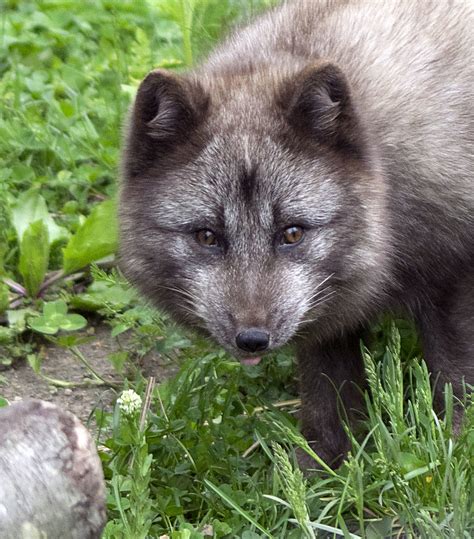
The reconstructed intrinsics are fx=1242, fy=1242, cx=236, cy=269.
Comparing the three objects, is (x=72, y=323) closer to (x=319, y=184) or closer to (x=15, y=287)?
(x=15, y=287)

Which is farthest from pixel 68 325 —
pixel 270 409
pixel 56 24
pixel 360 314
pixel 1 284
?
pixel 56 24

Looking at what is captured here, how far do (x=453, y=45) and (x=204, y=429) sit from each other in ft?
5.83

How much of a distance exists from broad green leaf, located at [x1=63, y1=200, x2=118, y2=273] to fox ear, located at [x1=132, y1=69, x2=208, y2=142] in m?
1.27

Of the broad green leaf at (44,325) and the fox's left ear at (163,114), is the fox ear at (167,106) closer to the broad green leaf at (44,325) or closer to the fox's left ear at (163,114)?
the fox's left ear at (163,114)

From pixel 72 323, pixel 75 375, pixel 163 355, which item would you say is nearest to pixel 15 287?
pixel 72 323

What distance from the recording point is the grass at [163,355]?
4039 mm

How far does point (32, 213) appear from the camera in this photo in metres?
6.16

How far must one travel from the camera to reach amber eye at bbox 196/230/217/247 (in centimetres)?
442

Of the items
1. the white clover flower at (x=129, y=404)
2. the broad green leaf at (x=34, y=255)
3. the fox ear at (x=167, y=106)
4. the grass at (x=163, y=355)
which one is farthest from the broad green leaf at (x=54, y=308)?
the white clover flower at (x=129, y=404)

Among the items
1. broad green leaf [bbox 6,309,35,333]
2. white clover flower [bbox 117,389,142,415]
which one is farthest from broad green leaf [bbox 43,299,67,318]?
white clover flower [bbox 117,389,142,415]

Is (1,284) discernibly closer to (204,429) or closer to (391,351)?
(204,429)

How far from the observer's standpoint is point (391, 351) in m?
4.56

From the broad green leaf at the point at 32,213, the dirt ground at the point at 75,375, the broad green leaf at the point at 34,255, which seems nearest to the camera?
the dirt ground at the point at 75,375

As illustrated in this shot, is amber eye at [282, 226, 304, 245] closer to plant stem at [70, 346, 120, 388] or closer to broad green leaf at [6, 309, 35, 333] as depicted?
plant stem at [70, 346, 120, 388]
